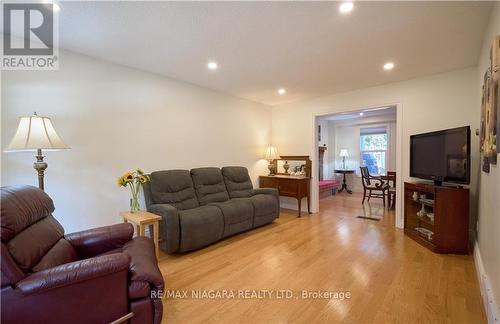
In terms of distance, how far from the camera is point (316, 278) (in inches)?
87.5

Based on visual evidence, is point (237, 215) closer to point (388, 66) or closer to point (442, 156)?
point (442, 156)

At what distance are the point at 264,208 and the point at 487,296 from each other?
8.54ft

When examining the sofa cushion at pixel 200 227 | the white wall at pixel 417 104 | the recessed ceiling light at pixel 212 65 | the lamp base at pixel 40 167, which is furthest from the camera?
the white wall at pixel 417 104

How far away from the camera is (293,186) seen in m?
4.51

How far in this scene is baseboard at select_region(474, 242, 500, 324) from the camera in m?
1.47

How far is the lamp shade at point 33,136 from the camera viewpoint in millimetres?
1886

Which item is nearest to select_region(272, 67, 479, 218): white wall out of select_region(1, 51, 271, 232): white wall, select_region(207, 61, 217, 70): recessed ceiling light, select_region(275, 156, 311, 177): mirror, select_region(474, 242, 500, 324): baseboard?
select_region(275, 156, 311, 177): mirror

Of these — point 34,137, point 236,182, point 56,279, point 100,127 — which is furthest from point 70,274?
point 236,182

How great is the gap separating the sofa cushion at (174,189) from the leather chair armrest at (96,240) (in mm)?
1188

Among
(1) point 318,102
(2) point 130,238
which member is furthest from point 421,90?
(2) point 130,238

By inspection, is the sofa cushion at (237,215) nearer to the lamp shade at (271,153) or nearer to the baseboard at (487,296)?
the lamp shade at (271,153)

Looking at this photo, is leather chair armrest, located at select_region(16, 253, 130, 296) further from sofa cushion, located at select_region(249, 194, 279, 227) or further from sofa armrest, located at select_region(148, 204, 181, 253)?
sofa cushion, located at select_region(249, 194, 279, 227)

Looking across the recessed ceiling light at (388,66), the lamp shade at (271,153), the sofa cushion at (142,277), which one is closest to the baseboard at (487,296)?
the sofa cushion at (142,277)

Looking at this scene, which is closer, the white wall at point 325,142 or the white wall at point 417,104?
the white wall at point 417,104
